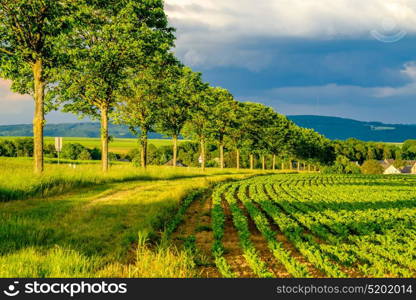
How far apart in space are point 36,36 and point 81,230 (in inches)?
623

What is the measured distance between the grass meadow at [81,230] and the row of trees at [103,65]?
15.5 ft

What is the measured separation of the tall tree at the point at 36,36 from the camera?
21.5 meters

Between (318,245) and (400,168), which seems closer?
(318,245)

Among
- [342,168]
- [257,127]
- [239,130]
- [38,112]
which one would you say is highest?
[257,127]

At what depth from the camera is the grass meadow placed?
7.62 m

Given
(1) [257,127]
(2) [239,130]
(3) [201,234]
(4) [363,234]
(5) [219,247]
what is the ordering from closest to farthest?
(5) [219,247]
(3) [201,234]
(4) [363,234]
(2) [239,130]
(1) [257,127]

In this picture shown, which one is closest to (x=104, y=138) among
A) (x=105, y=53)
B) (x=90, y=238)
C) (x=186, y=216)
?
(x=105, y=53)

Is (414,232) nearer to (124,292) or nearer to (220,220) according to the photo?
(220,220)

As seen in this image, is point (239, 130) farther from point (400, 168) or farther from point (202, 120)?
point (400, 168)

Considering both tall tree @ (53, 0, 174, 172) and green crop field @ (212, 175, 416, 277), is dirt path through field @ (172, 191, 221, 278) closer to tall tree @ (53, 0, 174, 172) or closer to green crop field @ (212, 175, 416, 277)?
green crop field @ (212, 175, 416, 277)

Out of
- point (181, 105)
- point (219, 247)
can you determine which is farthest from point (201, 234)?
point (181, 105)

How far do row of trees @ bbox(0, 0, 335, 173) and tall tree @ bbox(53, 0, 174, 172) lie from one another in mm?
76

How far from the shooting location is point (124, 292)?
222 inches

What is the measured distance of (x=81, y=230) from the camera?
38.2ft
